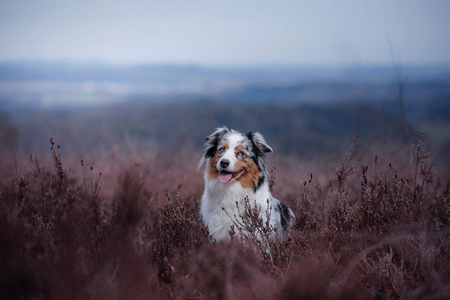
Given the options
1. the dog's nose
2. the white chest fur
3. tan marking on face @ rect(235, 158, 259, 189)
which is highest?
the dog's nose

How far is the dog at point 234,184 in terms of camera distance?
14.1 ft

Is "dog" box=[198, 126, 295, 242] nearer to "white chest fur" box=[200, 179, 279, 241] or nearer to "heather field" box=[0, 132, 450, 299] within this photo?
"white chest fur" box=[200, 179, 279, 241]

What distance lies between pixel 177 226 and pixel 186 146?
10.6 ft

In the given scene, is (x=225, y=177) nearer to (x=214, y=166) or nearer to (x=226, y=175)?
(x=226, y=175)

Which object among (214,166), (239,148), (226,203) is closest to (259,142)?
(239,148)

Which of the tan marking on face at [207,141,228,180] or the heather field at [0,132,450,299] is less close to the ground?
the tan marking on face at [207,141,228,180]

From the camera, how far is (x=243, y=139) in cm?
456

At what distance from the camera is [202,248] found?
12.3 feet

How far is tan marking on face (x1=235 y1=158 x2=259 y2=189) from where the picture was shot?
4.40 m

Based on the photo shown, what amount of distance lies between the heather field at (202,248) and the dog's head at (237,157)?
1.99 ft

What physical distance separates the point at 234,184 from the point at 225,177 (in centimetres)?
16

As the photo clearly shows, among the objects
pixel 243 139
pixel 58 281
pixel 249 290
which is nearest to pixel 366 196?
pixel 243 139

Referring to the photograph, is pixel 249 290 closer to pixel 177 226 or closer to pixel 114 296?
pixel 114 296

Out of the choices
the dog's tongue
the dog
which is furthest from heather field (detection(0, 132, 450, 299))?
the dog's tongue
